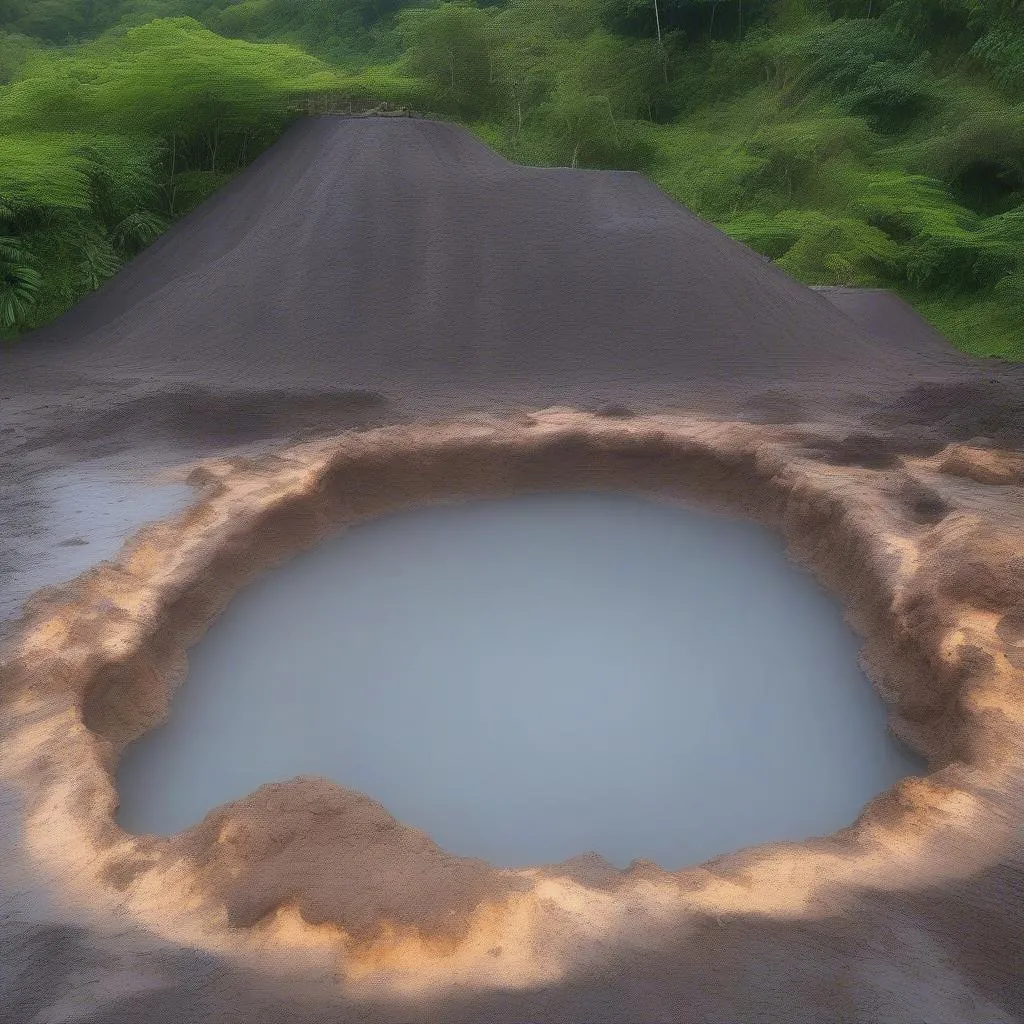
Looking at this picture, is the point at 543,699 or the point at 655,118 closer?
the point at 543,699

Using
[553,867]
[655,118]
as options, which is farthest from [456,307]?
[655,118]

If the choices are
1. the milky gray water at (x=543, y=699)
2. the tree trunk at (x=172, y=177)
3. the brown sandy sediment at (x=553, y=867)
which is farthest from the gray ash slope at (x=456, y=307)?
the brown sandy sediment at (x=553, y=867)

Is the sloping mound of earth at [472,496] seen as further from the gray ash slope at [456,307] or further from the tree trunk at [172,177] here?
the tree trunk at [172,177]

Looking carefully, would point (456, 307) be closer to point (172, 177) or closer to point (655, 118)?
point (172, 177)

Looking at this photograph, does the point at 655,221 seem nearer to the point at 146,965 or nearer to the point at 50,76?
the point at 50,76

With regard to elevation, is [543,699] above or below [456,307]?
below

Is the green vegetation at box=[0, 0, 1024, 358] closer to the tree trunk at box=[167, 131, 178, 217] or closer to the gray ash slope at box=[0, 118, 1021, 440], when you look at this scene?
the tree trunk at box=[167, 131, 178, 217]

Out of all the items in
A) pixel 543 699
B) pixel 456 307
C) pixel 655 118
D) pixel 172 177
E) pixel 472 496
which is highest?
pixel 655 118
